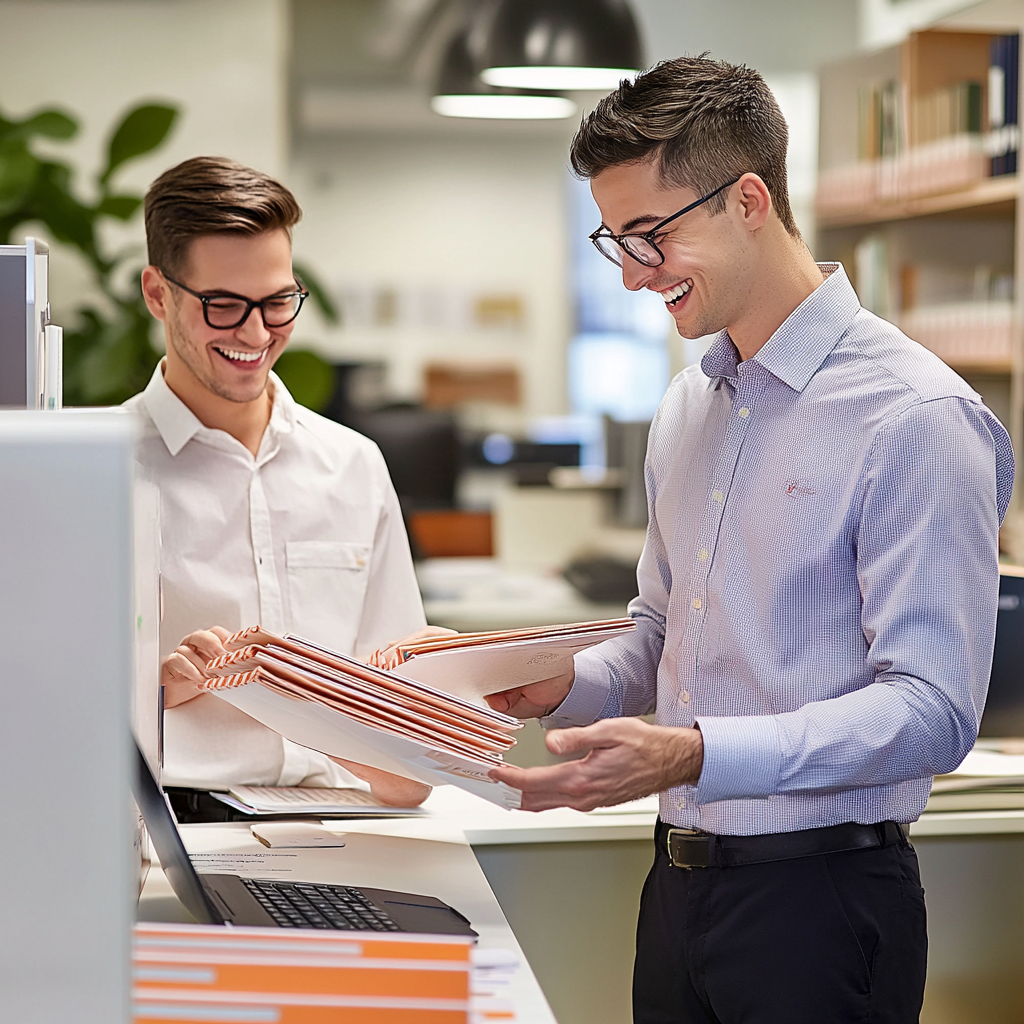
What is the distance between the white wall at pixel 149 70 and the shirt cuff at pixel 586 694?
4.70 meters

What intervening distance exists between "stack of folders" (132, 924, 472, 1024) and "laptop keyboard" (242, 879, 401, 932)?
0.18 m

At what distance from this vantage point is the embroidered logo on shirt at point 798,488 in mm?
1390

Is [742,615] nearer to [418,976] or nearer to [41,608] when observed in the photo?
[418,976]

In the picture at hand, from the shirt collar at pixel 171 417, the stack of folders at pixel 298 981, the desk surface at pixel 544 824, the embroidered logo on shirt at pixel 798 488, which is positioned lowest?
the desk surface at pixel 544 824

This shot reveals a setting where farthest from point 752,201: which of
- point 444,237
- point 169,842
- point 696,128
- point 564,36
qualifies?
point 444,237

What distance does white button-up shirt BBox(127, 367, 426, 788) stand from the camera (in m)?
1.80

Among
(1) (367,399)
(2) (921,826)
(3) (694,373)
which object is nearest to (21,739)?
(3) (694,373)

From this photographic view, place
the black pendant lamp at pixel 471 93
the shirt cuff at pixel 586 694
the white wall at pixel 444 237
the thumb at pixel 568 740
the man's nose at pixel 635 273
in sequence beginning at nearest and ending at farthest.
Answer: the thumb at pixel 568 740 < the man's nose at pixel 635 273 < the shirt cuff at pixel 586 694 < the black pendant lamp at pixel 471 93 < the white wall at pixel 444 237

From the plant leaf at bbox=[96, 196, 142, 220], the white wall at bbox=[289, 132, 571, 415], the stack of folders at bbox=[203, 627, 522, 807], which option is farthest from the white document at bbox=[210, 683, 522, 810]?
the white wall at bbox=[289, 132, 571, 415]

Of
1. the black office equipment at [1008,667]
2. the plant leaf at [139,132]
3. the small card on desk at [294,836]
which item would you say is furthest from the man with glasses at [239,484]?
the plant leaf at [139,132]

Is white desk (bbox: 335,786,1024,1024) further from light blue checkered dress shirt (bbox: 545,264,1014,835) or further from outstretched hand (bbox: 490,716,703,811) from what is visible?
outstretched hand (bbox: 490,716,703,811)

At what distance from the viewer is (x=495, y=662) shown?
55.0 inches

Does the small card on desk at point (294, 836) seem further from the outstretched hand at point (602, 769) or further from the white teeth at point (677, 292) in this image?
the white teeth at point (677, 292)

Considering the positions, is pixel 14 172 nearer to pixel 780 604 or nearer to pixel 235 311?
pixel 235 311
